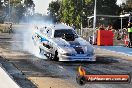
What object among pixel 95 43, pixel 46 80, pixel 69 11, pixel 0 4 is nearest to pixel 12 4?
pixel 0 4

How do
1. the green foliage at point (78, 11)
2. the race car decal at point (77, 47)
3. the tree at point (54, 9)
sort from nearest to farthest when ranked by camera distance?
the race car decal at point (77, 47) < the green foliage at point (78, 11) < the tree at point (54, 9)

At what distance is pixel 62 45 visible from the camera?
16.9 metres

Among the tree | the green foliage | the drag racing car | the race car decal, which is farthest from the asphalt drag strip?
the tree

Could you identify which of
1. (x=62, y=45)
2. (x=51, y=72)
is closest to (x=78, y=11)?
(x=62, y=45)

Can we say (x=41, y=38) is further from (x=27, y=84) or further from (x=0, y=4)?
(x=0, y=4)

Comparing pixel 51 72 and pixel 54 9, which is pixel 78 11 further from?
pixel 51 72

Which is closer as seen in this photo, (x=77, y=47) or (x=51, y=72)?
(x=51, y=72)

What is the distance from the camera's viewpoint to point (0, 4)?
508 feet

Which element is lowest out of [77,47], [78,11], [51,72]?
[51,72]

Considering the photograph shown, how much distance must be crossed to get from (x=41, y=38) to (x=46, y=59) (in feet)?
4.44

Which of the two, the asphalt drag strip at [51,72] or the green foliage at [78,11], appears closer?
the asphalt drag strip at [51,72]

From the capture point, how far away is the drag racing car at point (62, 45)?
1648 cm

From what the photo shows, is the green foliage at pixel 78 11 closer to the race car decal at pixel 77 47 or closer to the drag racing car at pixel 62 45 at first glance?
the drag racing car at pixel 62 45

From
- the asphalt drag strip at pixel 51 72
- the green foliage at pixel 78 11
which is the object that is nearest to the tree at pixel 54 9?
the green foliage at pixel 78 11
